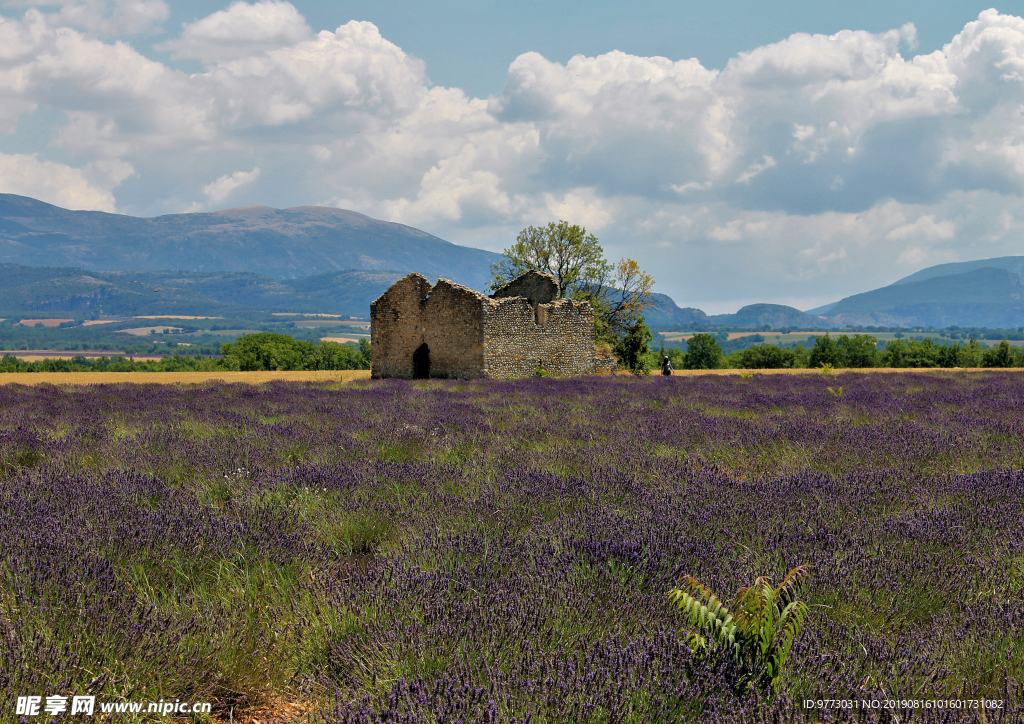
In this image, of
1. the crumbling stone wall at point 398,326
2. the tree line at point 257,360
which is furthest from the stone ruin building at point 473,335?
the tree line at point 257,360

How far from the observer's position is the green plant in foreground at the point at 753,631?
5.39ft

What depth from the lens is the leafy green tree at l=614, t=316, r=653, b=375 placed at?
2597 centimetres

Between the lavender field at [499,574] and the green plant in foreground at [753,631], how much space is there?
5 centimetres

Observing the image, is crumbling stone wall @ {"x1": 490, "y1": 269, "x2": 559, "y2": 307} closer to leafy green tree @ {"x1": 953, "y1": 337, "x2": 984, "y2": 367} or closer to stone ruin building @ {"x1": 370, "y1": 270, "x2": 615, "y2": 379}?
stone ruin building @ {"x1": 370, "y1": 270, "x2": 615, "y2": 379}

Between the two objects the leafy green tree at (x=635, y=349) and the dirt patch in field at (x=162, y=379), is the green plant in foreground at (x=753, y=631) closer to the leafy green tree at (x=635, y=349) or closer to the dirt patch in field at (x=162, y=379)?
the dirt patch in field at (x=162, y=379)

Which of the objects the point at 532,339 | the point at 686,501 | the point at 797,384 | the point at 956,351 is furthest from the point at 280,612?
the point at 956,351

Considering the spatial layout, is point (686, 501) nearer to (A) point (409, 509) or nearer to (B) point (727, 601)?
(B) point (727, 601)

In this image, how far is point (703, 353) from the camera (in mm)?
54188

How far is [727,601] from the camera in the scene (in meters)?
2.09

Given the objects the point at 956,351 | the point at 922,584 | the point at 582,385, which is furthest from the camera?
the point at 956,351

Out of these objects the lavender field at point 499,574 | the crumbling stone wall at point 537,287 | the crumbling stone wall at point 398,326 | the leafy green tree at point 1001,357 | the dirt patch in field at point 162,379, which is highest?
the crumbling stone wall at point 537,287

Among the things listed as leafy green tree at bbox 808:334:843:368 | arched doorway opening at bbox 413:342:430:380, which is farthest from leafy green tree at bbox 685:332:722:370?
arched doorway opening at bbox 413:342:430:380

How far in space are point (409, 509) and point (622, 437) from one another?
8.85ft

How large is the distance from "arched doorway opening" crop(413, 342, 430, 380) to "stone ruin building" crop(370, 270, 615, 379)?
0.11 ft
